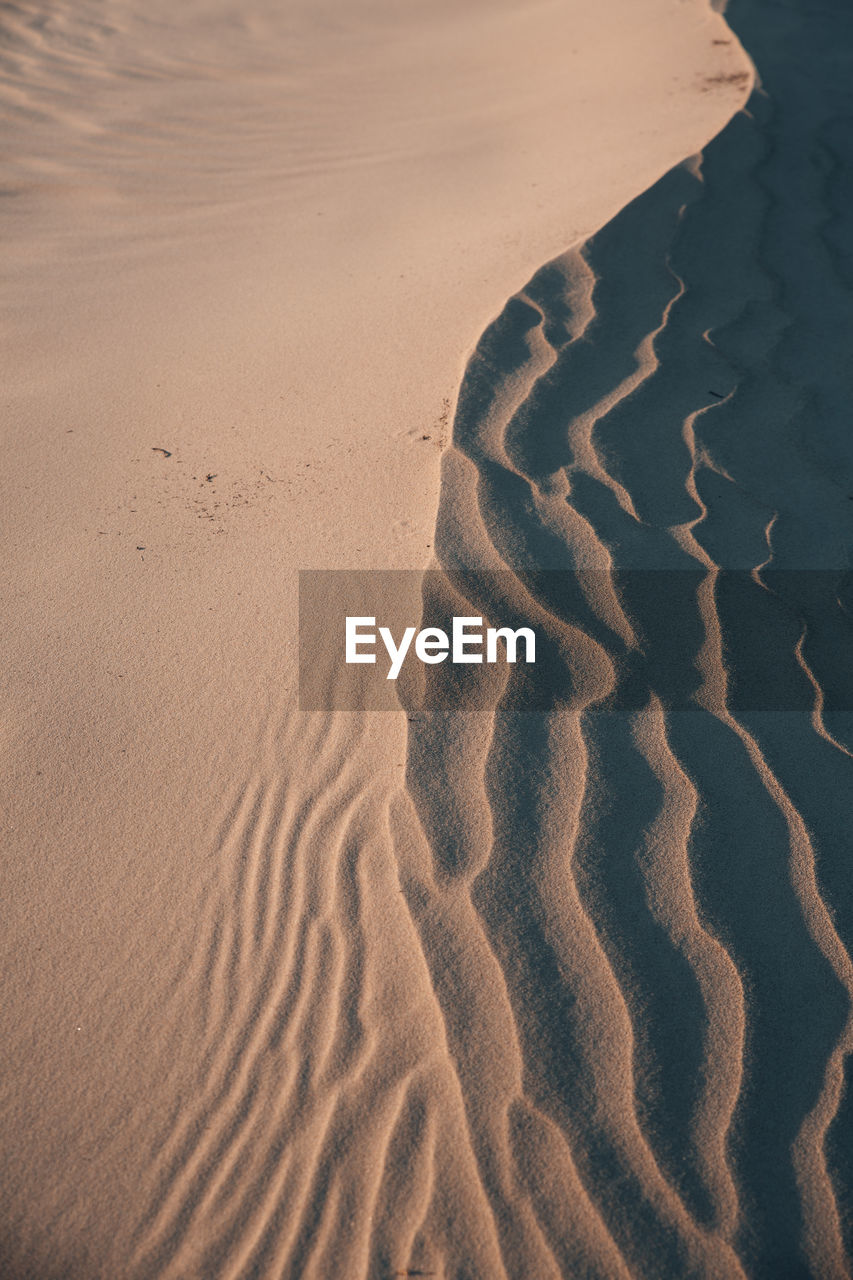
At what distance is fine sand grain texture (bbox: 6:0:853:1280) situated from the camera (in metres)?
1.84

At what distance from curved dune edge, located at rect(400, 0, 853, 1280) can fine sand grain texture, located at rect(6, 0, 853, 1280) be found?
0.03 feet

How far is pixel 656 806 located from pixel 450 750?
0.56 metres

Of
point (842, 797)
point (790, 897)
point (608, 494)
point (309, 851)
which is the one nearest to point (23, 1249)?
point (309, 851)

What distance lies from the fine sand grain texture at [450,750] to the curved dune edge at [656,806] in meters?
0.01

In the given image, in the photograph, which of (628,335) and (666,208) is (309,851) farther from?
(666,208)

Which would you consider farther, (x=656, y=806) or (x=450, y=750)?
(x=450, y=750)

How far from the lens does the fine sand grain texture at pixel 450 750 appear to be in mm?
1840

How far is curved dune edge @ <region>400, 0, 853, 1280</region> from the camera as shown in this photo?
1.81 meters

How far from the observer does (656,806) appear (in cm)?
235

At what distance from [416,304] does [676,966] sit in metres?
3.28

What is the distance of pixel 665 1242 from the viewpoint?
5.65ft

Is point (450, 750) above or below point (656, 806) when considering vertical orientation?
above

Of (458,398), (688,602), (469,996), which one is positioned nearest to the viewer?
(469,996)

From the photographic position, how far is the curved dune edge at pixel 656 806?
1.81 m
